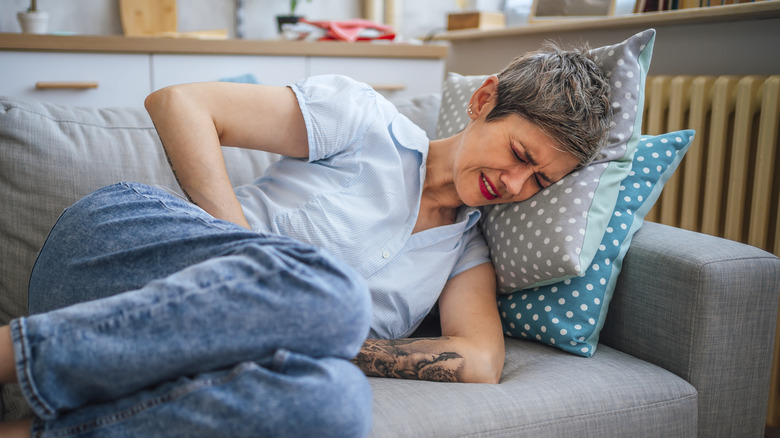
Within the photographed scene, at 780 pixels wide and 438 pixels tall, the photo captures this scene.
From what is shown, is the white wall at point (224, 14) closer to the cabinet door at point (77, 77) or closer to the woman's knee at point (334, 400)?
the cabinet door at point (77, 77)

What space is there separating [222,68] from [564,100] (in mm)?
1718

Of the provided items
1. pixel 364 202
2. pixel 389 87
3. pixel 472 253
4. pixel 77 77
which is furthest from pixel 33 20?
pixel 472 253

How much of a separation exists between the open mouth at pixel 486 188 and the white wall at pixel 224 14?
2235 millimetres

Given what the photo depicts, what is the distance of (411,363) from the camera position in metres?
1.05

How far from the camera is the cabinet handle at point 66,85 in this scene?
2.20 metres

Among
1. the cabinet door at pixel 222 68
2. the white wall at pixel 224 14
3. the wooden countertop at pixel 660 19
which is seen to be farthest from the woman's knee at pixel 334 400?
the white wall at pixel 224 14

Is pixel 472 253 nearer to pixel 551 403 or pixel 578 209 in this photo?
pixel 578 209

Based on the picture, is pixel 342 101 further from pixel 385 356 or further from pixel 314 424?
pixel 314 424

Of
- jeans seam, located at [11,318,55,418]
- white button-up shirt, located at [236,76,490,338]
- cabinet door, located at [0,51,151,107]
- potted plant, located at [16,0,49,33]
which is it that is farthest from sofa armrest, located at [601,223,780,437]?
potted plant, located at [16,0,49,33]

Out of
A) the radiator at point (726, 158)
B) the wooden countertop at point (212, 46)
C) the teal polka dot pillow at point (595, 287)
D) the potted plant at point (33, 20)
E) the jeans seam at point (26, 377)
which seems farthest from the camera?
the potted plant at point (33, 20)

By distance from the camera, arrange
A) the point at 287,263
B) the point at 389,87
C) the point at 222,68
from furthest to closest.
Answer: the point at 389,87 < the point at 222,68 < the point at 287,263

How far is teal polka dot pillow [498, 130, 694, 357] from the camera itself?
1.12 metres

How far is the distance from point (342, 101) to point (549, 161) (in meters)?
0.40

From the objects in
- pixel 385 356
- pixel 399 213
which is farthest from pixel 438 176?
pixel 385 356
